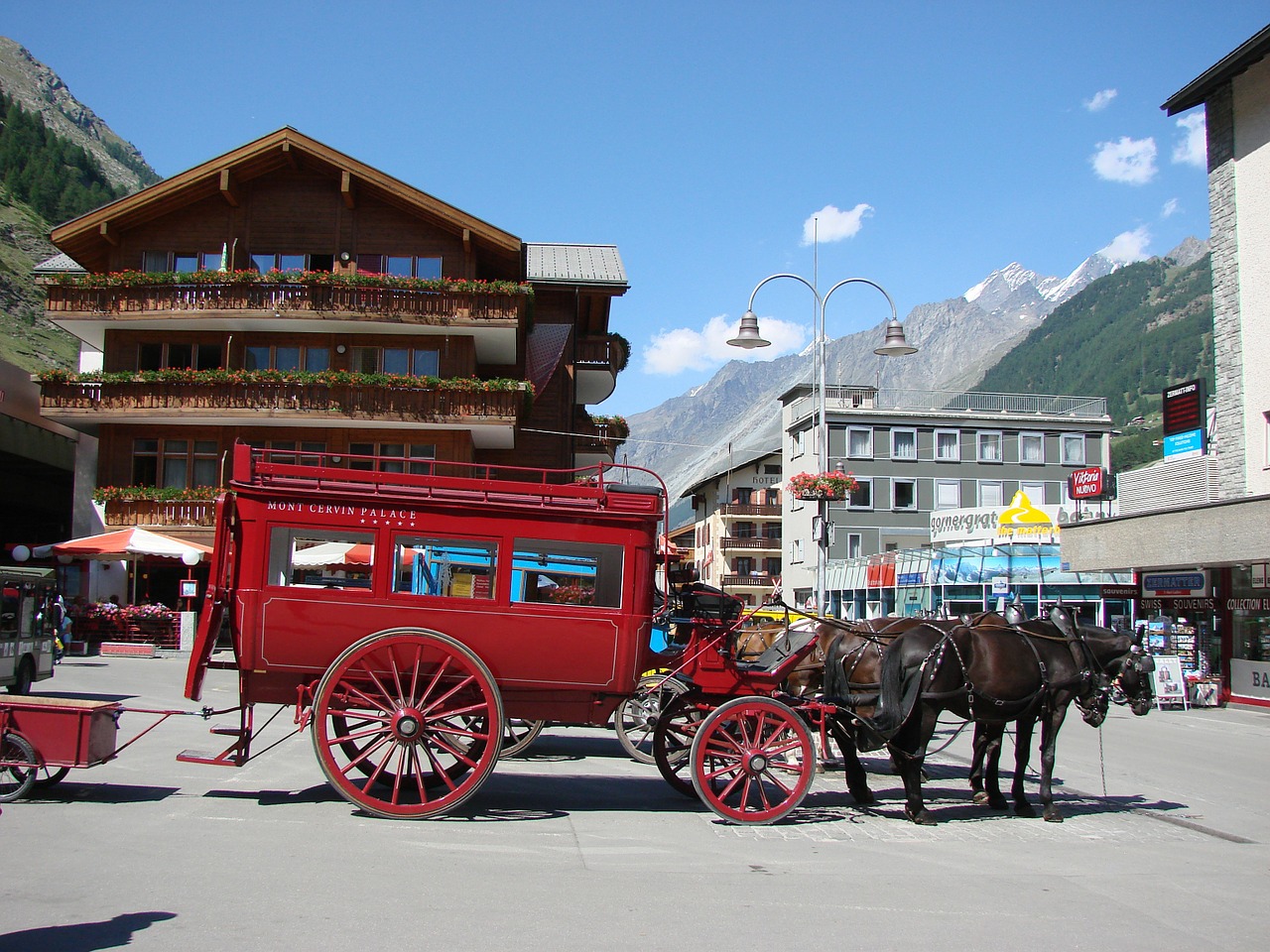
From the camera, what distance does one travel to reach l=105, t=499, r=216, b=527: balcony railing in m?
30.7

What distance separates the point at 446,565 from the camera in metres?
9.27

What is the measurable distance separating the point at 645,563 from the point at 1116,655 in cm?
475

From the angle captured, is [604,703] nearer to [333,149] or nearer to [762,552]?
[333,149]

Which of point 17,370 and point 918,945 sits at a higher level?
point 17,370

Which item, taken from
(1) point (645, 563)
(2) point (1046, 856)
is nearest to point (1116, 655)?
(2) point (1046, 856)

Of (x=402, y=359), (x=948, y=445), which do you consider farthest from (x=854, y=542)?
(x=402, y=359)

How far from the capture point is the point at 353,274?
1238 inches

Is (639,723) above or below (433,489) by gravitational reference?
below

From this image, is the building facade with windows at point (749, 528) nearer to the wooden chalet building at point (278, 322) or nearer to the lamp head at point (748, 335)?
the wooden chalet building at point (278, 322)

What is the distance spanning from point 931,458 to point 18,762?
190 ft

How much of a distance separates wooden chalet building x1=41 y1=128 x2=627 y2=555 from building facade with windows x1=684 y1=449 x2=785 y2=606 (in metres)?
48.6

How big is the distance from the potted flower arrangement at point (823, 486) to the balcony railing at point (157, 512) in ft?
54.1

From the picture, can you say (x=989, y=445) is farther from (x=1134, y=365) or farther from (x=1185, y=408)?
(x=1134, y=365)

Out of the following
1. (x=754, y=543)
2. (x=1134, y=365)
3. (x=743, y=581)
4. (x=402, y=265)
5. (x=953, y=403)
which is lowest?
(x=743, y=581)
